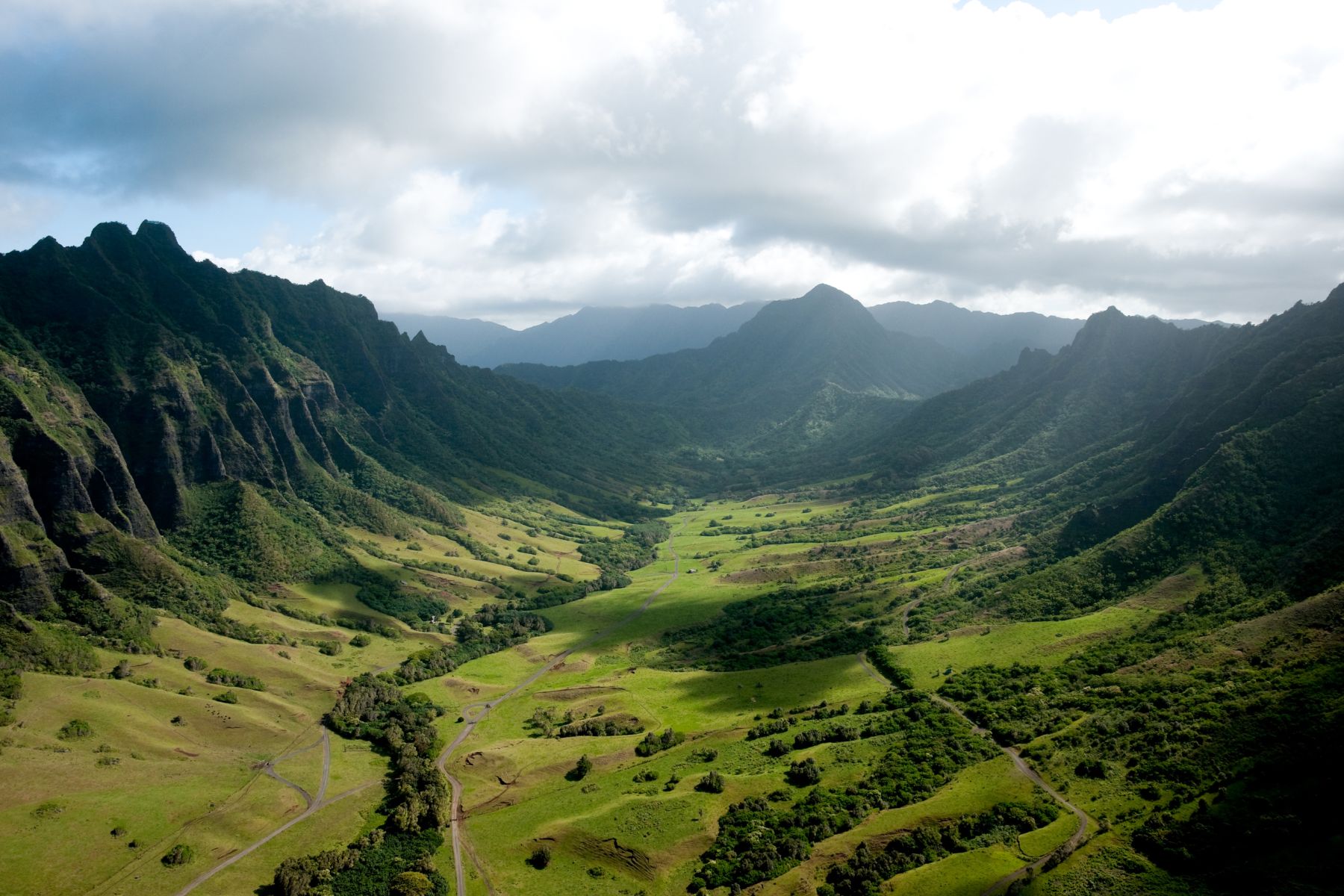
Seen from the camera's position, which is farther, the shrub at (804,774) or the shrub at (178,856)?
the shrub at (804,774)

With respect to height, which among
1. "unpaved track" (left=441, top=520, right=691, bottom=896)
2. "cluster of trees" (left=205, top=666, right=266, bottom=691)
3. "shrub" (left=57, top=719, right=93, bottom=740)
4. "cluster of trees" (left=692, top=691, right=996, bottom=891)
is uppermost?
"shrub" (left=57, top=719, right=93, bottom=740)

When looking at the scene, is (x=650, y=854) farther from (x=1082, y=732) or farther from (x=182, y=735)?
(x=182, y=735)

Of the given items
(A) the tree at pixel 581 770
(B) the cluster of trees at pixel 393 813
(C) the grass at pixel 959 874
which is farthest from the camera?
(A) the tree at pixel 581 770

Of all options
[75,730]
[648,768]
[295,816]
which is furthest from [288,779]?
[648,768]

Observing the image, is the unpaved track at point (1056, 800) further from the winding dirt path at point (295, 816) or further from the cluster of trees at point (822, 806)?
the winding dirt path at point (295, 816)

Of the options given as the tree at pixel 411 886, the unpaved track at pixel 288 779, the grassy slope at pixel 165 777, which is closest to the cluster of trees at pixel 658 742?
the tree at pixel 411 886

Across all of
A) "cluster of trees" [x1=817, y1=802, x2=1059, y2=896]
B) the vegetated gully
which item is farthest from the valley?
the vegetated gully

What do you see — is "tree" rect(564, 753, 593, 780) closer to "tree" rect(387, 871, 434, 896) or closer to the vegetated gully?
"tree" rect(387, 871, 434, 896)
